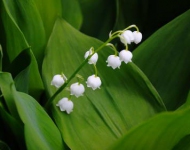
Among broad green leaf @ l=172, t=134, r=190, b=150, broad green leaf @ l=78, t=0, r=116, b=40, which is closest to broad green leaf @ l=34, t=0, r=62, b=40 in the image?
broad green leaf @ l=78, t=0, r=116, b=40

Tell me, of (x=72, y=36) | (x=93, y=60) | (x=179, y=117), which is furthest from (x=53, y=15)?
(x=179, y=117)

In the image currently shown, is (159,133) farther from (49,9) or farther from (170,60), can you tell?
(49,9)

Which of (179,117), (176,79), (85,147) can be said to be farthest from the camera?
(176,79)

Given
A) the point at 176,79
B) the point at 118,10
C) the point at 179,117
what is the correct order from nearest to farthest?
the point at 179,117
the point at 176,79
the point at 118,10

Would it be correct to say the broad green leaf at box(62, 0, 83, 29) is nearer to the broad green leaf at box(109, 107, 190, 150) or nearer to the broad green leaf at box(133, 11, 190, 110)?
the broad green leaf at box(133, 11, 190, 110)

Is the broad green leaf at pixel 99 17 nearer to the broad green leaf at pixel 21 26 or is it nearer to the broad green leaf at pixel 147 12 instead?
the broad green leaf at pixel 147 12

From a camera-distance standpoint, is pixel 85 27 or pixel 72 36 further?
pixel 85 27

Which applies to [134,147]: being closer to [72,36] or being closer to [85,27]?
[72,36]
